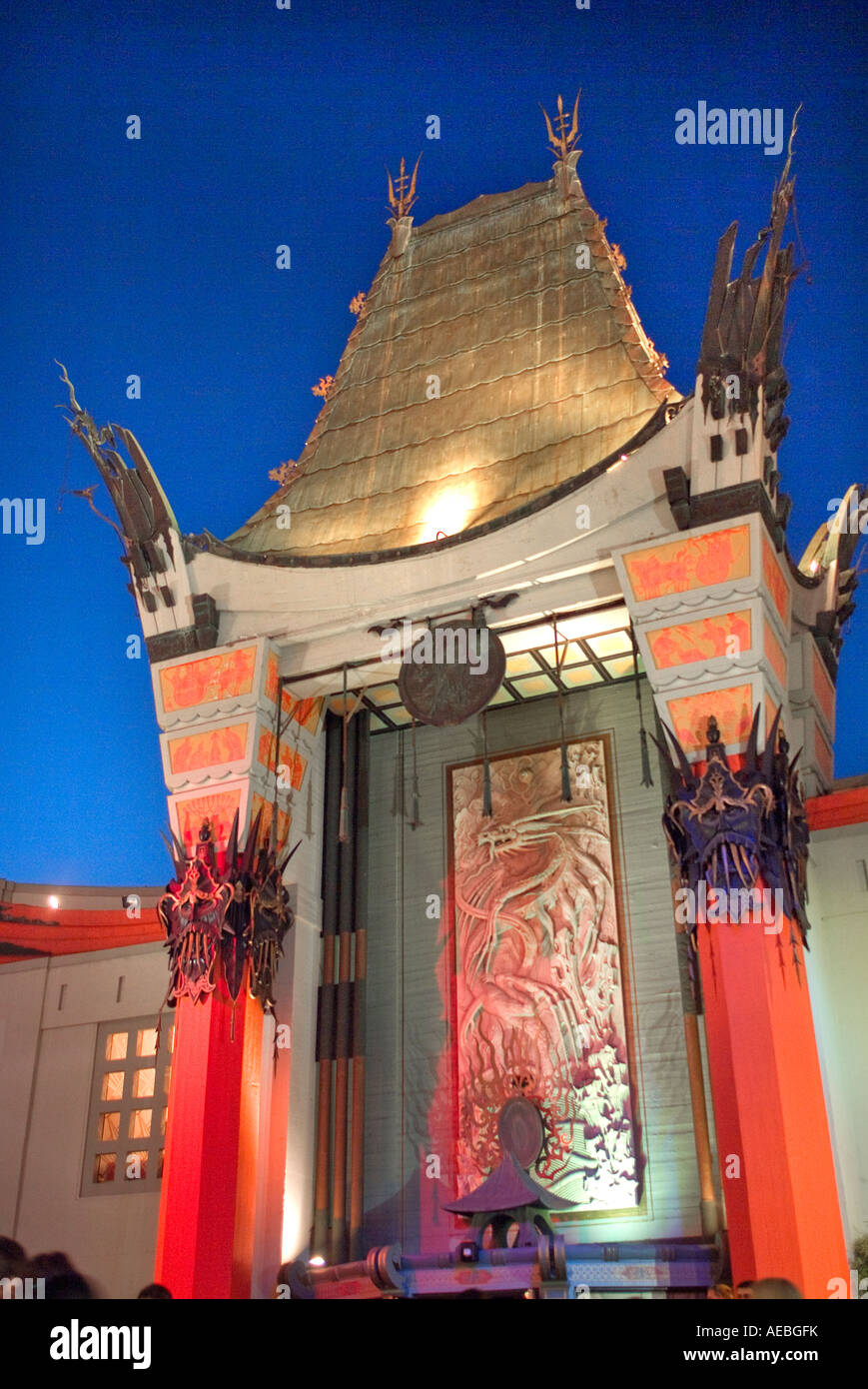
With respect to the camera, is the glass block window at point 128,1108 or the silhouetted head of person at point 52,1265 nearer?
the silhouetted head of person at point 52,1265

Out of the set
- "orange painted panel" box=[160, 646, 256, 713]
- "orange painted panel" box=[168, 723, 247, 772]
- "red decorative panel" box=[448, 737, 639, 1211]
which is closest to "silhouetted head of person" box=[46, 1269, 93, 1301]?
"red decorative panel" box=[448, 737, 639, 1211]

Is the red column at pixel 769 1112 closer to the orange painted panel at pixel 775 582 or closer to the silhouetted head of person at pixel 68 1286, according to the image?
the orange painted panel at pixel 775 582

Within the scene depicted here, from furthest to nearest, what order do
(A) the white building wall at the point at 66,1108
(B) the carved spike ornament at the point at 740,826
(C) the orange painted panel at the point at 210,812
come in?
1. (A) the white building wall at the point at 66,1108
2. (C) the orange painted panel at the point at 210,812
3. (B) the carved spike ornament at the point at 740,826

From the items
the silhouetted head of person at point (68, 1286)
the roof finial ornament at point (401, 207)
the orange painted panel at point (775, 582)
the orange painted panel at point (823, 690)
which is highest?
the roof finial ornament at point (401, 207)

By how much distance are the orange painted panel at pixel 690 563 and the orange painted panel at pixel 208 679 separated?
3.71 meters

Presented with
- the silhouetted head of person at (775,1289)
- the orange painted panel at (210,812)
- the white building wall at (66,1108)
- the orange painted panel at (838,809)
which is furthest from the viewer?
the white building wall at (66,1108)

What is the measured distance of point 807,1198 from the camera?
8.23 m

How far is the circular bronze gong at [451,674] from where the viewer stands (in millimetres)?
10742

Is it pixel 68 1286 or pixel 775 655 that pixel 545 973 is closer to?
pixel 775 655

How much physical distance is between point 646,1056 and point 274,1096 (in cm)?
327

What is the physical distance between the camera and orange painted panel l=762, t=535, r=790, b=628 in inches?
395

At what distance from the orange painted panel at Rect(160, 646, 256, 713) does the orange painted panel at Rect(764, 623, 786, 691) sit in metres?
4.67

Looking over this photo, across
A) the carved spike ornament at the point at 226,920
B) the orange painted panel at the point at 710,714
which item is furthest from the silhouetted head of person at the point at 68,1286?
the orange painted panel at the point at 710,714
